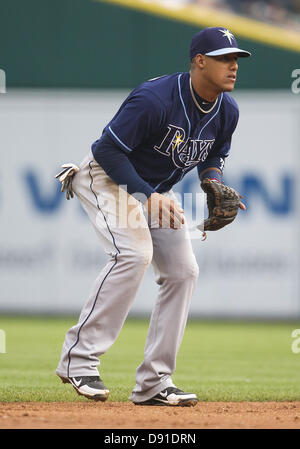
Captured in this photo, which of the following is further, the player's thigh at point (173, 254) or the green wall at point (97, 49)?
the green wall at point (97, 49)

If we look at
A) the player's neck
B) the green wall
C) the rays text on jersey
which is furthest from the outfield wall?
the player's neck

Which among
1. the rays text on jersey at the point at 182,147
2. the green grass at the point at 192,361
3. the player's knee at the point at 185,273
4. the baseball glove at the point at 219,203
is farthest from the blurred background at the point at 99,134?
the player's knee at the point at 185,273

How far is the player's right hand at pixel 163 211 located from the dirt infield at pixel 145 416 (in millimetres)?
1008

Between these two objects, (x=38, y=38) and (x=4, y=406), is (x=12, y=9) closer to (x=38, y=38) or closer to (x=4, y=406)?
(x=38, y=38)

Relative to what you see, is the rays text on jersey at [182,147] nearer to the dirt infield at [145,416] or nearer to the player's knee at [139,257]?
the player's knee at [139,257]

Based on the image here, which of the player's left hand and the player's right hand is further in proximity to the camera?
the player's left hand

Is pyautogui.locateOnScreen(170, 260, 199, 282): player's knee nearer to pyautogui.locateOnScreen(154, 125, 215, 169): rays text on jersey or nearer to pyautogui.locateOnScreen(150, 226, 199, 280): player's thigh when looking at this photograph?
pyautogui.locateOnScreen(150, 226, 199, 280): player's thigh

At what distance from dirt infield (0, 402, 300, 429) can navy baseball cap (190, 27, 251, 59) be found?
195 centimetres

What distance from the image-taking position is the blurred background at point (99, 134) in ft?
40.1

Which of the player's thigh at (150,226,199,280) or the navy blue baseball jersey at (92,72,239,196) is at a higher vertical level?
the navy blue baseball jersey at (92,72,239,196)

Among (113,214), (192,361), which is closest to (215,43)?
(113,214)

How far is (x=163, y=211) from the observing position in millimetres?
4727

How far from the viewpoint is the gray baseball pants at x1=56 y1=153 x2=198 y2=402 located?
16.0 feet

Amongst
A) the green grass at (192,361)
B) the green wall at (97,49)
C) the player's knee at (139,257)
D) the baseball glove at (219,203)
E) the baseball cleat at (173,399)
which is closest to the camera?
the player's knee at (139,257)
